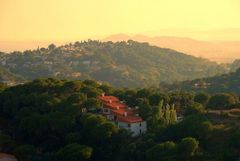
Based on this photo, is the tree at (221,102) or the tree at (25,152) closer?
the tree at (25,152)

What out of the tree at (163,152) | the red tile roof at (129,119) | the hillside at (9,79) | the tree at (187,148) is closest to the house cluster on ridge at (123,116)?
the red tile roof at (129,119)

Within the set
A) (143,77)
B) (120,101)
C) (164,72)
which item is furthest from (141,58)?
(120,101)

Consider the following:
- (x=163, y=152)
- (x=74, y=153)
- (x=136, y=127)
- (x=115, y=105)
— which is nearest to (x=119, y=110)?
(x=115, y=105)

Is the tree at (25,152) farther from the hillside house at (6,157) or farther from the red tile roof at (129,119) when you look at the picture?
the red tile roof at (129,119)

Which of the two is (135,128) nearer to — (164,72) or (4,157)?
(4,157)

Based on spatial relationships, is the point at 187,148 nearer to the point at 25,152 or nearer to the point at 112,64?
the point at 25,152

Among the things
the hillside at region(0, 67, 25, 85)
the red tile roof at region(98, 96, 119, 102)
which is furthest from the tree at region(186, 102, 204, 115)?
the hillside at region(0, 67, 25, 85)
